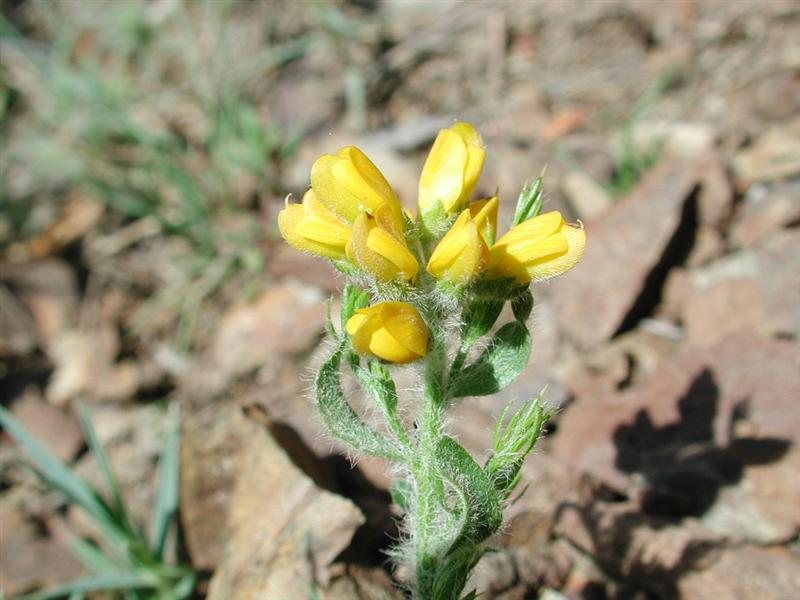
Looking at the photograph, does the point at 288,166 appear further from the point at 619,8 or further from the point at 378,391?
the point at 378,391

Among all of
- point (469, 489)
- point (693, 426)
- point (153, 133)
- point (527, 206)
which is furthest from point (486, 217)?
point (153, 133)

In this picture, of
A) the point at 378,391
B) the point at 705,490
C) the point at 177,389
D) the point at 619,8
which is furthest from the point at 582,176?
the point at 378,391

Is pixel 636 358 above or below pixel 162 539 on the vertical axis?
below

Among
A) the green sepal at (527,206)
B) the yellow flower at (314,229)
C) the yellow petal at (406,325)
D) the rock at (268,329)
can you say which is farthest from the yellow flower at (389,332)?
the rock at (268,329)

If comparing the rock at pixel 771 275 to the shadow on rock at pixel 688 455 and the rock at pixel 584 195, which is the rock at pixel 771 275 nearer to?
the shadow on rock at pixel 688 455

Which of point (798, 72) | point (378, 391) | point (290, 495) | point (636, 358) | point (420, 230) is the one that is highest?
point (420, 230)

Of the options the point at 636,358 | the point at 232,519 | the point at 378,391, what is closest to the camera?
the point at 378,391

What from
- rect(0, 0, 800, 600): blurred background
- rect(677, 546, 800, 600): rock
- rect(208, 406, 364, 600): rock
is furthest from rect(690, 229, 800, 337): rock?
rect(208, 406, 364, 600): rock
